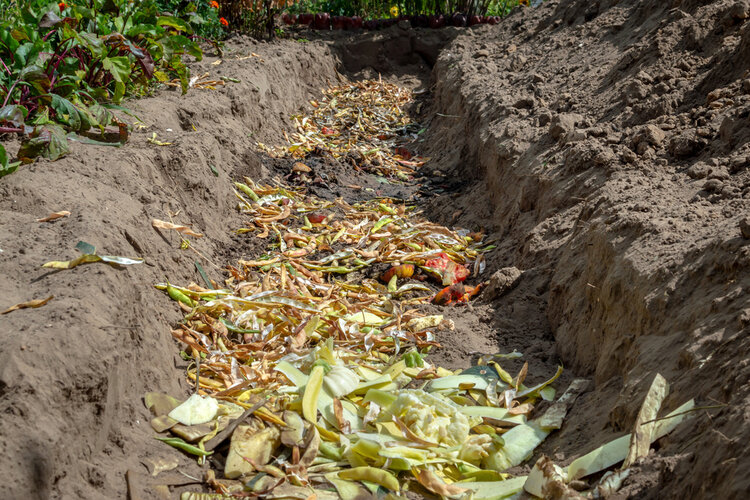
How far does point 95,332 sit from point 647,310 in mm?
2047

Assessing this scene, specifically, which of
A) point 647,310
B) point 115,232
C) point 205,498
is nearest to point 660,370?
point 647,310

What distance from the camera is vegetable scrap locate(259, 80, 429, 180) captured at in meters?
6.94

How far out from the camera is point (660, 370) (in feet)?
7.93

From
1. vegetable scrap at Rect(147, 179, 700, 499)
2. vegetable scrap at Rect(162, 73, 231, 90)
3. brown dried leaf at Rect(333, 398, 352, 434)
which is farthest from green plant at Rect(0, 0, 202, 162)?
brown dried leaf at Rect(333, 398, 352, 434)

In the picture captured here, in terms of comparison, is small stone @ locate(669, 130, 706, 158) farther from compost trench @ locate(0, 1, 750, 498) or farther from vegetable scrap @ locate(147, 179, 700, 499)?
vegetable scrap @ locate(147, 179, 700, 499)

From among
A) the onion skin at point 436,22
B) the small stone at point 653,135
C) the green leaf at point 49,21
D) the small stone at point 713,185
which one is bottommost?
the green leaf at point 49,21

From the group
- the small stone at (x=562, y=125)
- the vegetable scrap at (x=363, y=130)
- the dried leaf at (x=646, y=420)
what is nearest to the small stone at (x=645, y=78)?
the small stone at (x=562, y=125)

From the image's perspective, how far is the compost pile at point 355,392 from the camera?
2.50m

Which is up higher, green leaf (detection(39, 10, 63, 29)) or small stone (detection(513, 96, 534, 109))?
small stone (detection(513, 96, 534, 109))

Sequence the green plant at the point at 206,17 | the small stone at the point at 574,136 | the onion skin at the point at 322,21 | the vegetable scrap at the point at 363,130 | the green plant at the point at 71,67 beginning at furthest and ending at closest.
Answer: the onion skin at the point at 322,21 → the green plant at the point at 206,17 → the vegetable scrap at the point at 363,130 → the small stone at the point at 574,136 → the green plant at the point at 71,67

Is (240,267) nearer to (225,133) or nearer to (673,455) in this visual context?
(225,133)

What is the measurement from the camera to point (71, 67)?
4.51 metres

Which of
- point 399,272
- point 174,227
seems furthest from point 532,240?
point 174,227

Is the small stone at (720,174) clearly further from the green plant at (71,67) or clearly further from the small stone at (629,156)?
the green plant at (71,67)
